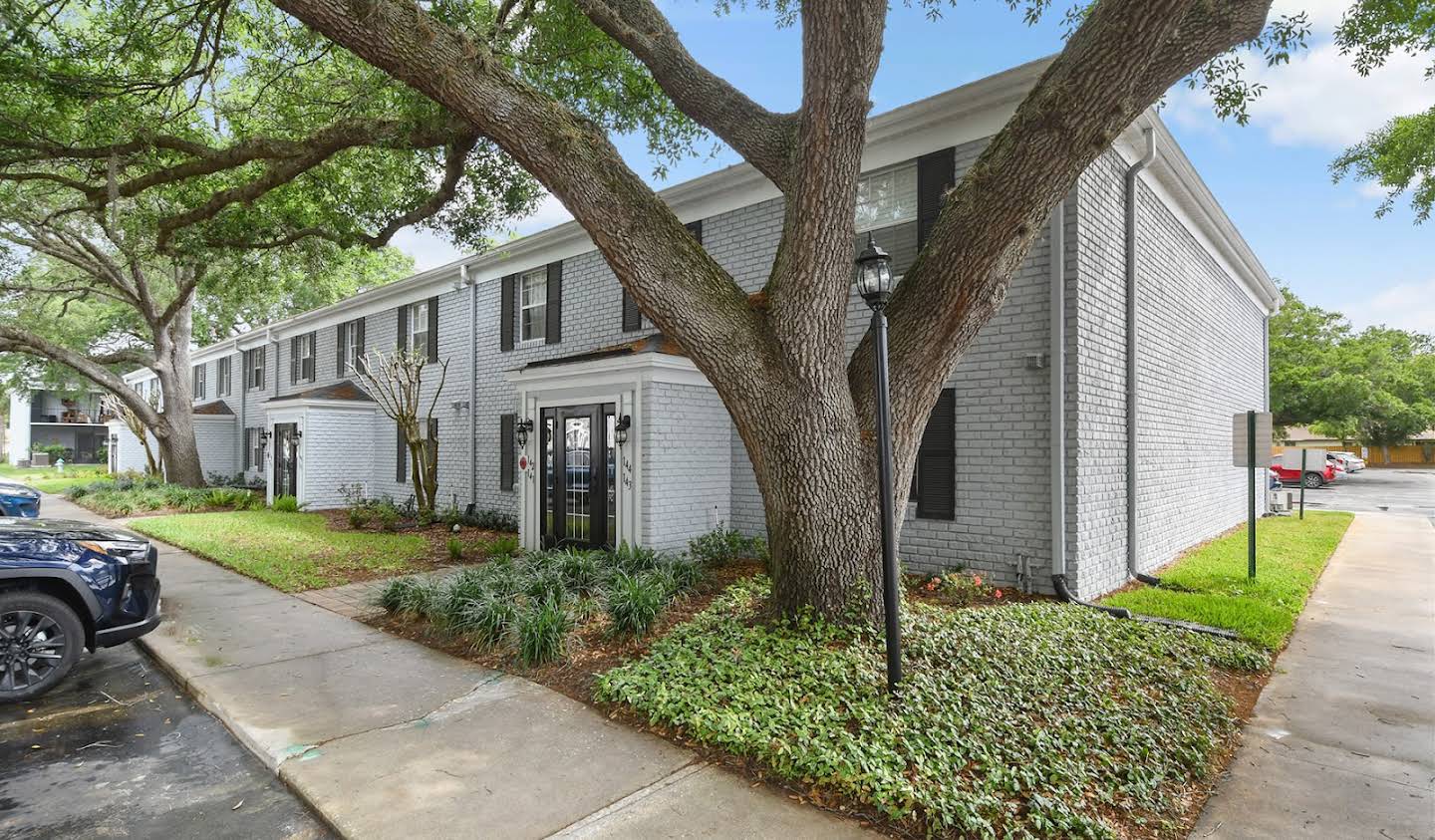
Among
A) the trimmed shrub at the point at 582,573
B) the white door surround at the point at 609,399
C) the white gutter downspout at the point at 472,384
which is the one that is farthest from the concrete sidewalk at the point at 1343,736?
the white gutter downspout at the point at 472,384

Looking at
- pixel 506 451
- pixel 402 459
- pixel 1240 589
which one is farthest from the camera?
pixel 402 459

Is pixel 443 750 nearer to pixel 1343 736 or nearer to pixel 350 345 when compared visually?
pixel 1343 736

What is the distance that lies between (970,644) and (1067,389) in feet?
10.7

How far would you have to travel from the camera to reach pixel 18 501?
41.7ft

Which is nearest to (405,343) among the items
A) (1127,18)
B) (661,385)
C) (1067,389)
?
(661,385)

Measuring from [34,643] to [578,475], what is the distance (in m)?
5.53

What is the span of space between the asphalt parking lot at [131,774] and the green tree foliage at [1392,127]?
10060 millimetres

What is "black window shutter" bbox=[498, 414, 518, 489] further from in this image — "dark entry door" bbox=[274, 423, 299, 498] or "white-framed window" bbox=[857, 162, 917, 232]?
"white-framed window" bbox=[857, 162, 917, 232]

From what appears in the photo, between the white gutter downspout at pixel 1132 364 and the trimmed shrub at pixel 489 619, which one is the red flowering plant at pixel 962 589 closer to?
the white gutter downspout at pixel 1132 364

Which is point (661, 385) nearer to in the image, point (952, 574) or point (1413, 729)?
point (952, 574)

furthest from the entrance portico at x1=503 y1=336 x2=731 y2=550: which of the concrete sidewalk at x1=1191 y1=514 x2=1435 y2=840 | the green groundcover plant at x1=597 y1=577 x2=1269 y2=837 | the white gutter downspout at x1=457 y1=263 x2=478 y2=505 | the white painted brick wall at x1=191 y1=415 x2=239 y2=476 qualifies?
the white painted brick wall at x1=191 y1=415 x2=239 y2=476

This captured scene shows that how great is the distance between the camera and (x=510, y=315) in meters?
13.3

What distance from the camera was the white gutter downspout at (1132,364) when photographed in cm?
764

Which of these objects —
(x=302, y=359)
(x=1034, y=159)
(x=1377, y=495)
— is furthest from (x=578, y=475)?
(x=1377, y=495)
